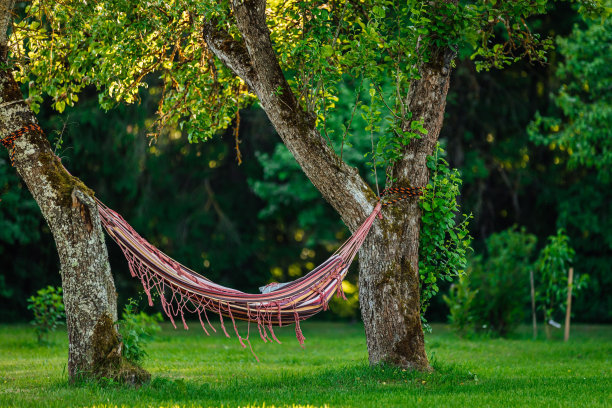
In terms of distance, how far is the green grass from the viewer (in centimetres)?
533

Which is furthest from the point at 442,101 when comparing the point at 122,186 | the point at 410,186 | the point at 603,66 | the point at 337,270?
the point at 122,186

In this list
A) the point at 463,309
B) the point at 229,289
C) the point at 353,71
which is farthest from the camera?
the point at 463,309

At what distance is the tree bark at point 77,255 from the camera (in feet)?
19.0

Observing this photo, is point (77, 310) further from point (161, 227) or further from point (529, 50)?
point (161, 227)

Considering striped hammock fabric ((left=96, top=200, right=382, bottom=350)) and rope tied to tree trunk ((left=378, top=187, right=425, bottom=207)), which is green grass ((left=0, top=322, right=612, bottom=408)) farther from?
rope tied to tree trunk ((left=378, top=187, right=425, bottom=207))

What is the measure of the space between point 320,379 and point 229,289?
136 centimetres

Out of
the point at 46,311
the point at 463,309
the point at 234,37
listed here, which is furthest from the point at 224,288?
the point at 463,309

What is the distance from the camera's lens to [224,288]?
5582 millimetres

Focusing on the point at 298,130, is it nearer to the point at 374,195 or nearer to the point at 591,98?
the point at 374,195

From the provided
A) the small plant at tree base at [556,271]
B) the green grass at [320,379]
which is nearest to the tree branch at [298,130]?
the green grass at [320,379]

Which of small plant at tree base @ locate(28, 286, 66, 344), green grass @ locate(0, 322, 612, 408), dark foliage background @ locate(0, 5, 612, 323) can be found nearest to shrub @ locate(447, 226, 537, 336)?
green grass @ locate(0, 322, 612, 408)

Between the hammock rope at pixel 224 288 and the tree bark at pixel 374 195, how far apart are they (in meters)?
0.48

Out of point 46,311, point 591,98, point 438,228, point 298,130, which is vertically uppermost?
point 591,98

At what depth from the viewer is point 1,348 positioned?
32.8ft
